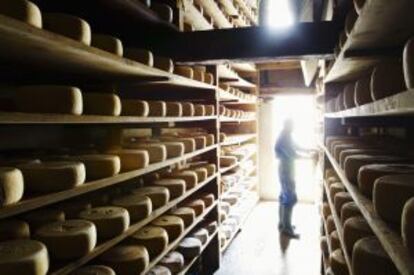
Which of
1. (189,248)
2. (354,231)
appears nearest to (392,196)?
(354,231)

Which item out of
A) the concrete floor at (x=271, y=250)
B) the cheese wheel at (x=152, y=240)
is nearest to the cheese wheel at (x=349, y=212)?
the cheese wheel at (x=152, y=240)

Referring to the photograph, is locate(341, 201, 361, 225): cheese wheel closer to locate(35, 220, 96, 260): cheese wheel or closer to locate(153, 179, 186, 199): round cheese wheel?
locate(153, 179, 186, 199): round cheese wheel

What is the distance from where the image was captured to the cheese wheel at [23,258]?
128 centimetres

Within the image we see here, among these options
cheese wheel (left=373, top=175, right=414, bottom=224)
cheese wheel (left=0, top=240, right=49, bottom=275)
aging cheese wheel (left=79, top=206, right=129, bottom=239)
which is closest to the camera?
cheese wheel (left=373, top=175, right=414, bottom=224)

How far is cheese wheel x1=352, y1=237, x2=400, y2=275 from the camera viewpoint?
1.41 metres

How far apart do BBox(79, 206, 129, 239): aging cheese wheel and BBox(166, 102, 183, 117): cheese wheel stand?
2.93 ft

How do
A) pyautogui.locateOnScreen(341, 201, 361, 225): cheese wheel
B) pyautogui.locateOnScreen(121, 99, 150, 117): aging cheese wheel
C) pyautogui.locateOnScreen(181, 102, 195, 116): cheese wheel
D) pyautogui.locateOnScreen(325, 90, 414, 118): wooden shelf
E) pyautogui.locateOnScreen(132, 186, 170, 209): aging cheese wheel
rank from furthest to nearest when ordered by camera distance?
pyautogui.locateOnScreen(181, 102, 195, 116): cheese wheel < pyautogui.locateOnScreen(132, 186, 170, 209): aging cheese wheel < pyautogui.locateOnScreen(121, 99, 150, 117): aging cheese wheel < pyautogui.locateOnScreen(341, 201, 361, 225): cheese wheel < pyautogui.locateOnScreen(325, 90, 414, 118): wooden shelf

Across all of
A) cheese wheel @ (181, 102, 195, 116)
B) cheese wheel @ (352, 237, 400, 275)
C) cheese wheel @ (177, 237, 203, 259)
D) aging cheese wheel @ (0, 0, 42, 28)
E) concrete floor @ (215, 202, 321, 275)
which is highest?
aging cheese wheel @ (0, 0, 42, 28)

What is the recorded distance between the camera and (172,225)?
2746 mm

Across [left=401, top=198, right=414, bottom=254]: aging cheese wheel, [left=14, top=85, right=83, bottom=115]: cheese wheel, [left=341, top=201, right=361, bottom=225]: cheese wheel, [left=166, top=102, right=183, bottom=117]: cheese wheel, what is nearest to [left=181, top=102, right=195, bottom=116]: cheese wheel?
[left=166, top=102, right=183, bottom=117]: cheese wheel

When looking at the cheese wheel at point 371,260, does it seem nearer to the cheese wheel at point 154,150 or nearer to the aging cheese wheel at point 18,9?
the cheese wheel at point 154,150

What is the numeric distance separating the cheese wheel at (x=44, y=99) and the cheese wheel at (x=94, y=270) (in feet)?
2.57

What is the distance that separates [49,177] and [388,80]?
1.32 metres

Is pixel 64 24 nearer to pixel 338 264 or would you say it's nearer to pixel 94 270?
pixel 94 270
